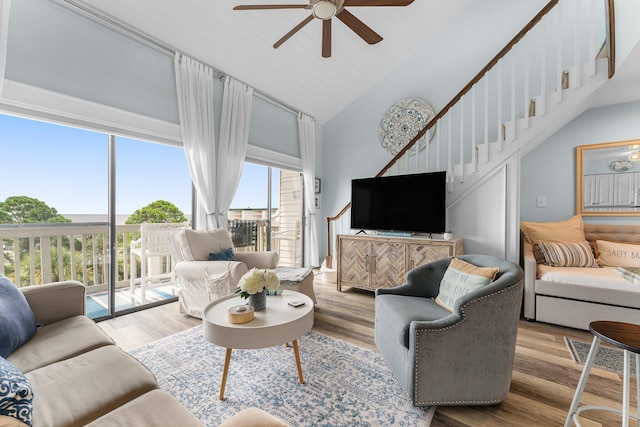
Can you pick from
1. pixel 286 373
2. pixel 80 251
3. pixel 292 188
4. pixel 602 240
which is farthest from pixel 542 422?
pixel 292 188

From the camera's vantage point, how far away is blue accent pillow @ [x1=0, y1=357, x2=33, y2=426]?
0.68 m

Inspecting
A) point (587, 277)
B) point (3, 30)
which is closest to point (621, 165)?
point (587, 277)

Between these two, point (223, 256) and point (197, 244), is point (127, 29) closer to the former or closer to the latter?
point (197, 244)

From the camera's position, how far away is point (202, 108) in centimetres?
324

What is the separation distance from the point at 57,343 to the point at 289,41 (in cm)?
368

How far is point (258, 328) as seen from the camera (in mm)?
1555

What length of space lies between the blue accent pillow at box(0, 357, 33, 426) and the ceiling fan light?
260 cm

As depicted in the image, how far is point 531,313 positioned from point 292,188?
389cm

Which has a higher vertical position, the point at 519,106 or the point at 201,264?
the point at 519,106

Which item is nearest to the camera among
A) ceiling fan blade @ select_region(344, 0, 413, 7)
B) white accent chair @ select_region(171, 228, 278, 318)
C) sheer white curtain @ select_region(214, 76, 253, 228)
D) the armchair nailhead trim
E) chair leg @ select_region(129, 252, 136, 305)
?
the armchair nailhead trim

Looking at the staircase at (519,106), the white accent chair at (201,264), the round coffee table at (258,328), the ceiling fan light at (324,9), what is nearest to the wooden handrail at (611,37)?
the staircase at (519,106)

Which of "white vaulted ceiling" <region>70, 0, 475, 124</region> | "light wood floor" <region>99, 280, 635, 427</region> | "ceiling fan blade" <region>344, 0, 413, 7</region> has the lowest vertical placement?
"light wood floor" <region>99, 280, 635, 427</region>

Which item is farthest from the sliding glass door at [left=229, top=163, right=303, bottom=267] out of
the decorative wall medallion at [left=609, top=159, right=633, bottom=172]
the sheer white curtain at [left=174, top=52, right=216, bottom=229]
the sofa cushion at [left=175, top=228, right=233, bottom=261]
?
the decorative wall medallion at [left=609, top=159, right=633, bottom=172]

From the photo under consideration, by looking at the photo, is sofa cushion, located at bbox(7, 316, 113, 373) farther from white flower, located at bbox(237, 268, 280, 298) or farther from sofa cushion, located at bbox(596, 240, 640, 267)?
sofa cushion, located at bbox(596, 240, 640, 267)
